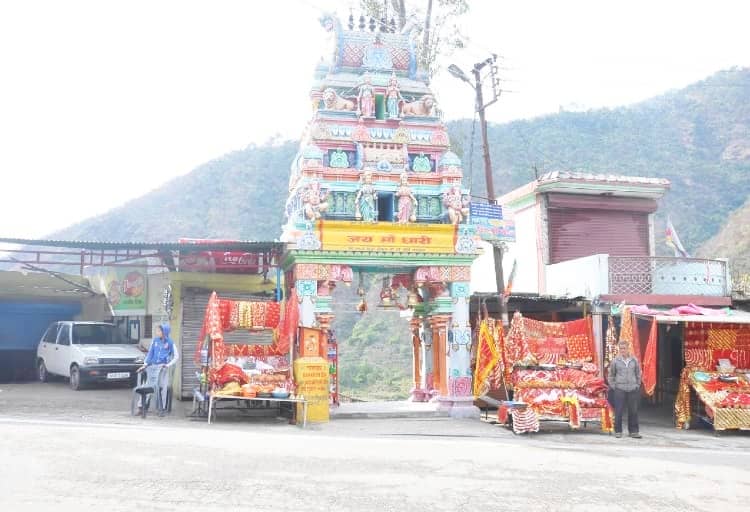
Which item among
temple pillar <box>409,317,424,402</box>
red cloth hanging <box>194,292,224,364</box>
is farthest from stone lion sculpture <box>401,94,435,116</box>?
red cloth hanging <box>194,292,224,364</box>

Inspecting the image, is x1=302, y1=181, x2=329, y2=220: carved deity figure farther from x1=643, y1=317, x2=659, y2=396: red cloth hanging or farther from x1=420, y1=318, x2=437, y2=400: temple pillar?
x1=643, y1=317, x2=659, y2=396: red cloth hanging

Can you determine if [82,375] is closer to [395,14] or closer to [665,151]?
[395,14]

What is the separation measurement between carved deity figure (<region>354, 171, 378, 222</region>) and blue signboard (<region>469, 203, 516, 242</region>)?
2346 mm

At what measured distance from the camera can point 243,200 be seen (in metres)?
52.9

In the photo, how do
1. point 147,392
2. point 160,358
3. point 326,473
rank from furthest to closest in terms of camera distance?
point 160,358, point 147,392, point 326,473

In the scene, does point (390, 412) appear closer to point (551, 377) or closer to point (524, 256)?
point (551, 377)

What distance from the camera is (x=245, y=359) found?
14.4 meters

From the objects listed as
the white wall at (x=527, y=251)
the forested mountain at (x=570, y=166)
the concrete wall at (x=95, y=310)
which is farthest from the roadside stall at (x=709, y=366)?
the forested mountain at (x=570, y=166)

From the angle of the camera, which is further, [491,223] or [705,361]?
[491,223]

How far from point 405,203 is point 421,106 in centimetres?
253

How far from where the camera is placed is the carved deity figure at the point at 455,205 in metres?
16.4

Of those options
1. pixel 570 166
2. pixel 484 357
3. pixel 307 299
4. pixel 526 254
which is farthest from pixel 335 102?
pixel 570 166

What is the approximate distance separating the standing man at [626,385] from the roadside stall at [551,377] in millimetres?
368

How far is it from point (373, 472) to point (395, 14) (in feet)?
55.9
